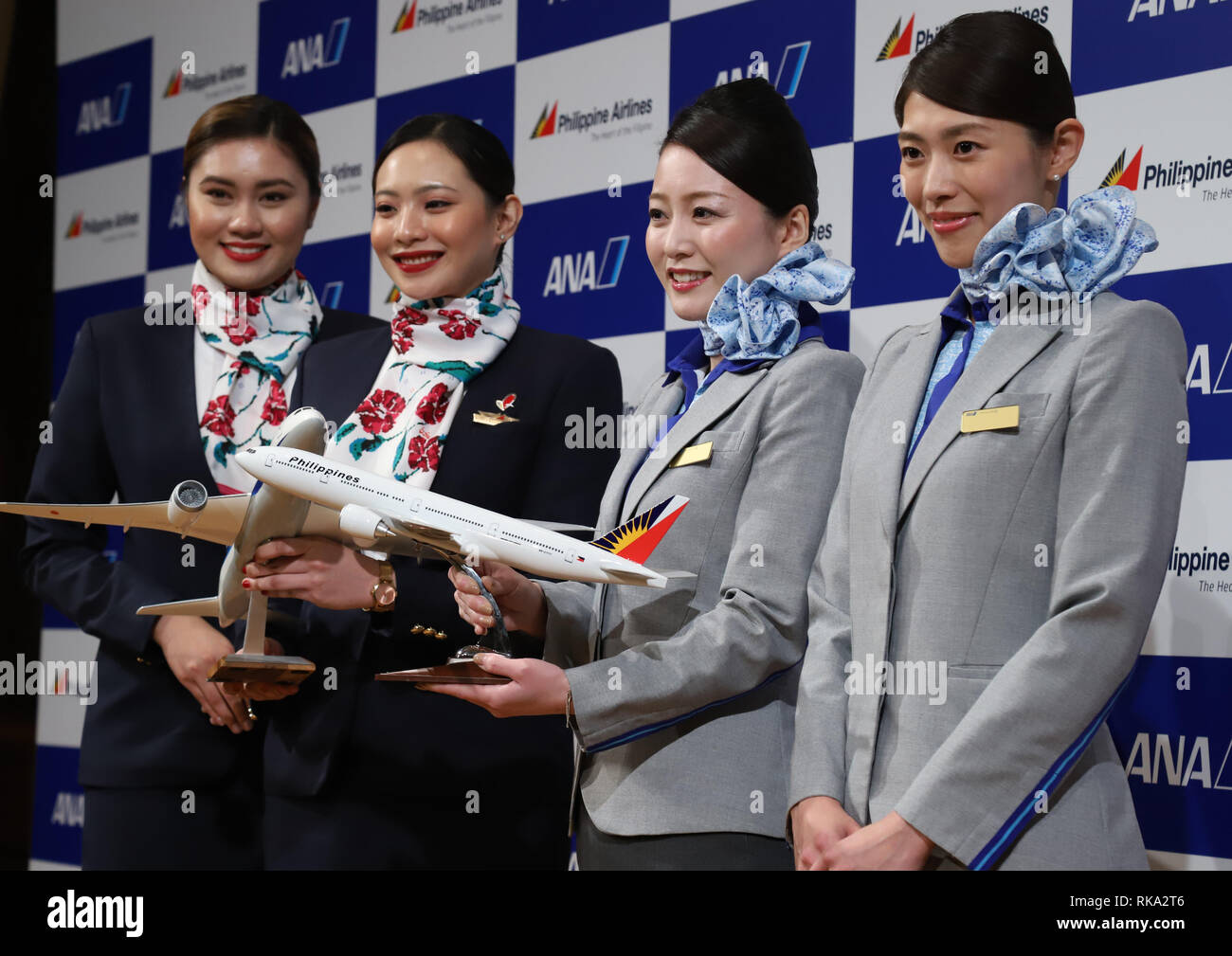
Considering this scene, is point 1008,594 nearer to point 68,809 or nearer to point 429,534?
point 429,534

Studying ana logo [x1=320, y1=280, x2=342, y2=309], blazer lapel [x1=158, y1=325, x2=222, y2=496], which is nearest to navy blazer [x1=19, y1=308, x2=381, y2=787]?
blazer lapel [x1=158, y1=325, x2=222, y2=496]

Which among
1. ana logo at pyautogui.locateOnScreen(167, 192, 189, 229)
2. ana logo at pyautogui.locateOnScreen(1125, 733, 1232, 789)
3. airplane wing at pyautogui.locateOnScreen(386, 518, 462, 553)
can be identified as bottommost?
ana logo at pyautogui.locateOnScreen(1125, 733, 1232, 789)

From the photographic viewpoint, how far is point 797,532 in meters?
2.01

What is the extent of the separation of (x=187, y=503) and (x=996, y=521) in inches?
50.0

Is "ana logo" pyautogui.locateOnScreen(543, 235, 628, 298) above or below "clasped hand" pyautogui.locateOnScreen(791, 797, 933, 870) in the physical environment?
above

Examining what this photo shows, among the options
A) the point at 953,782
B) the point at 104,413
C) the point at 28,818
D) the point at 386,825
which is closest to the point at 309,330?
the point at 104,413

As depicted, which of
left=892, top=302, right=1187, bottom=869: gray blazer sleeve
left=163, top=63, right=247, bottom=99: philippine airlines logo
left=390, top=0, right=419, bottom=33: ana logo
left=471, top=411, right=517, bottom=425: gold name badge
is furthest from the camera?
left=163, top=63, right=247, bottom=99: philippine airlines logo

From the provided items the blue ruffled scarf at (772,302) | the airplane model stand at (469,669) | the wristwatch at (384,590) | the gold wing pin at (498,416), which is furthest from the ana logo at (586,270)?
the airplane model stand at (469,669)

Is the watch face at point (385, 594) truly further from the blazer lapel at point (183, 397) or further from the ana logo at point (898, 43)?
the ana logo at point (898, 43)

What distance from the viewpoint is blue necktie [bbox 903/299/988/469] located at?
6.20 feet

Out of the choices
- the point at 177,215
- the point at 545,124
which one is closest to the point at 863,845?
the point at 545,124

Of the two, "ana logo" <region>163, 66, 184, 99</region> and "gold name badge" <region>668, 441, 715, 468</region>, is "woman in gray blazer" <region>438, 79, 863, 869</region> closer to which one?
"gold name badge" <region>668, 441, 715, 468</region>

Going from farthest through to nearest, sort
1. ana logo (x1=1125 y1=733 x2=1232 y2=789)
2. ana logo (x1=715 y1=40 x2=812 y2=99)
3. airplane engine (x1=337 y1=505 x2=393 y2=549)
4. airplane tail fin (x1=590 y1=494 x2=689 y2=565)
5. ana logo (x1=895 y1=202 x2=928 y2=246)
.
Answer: ana logo (x1=715 y1=40 x2=812 y2=99), ana logo (x1=895 y1=202 x2=928 y2=246), ana logo (x1=1125 y1=733 x2=1232 y2=789), airplane engine (x1=337 y1=505 x2=393 y2=549), airplane tail fin (x1=590 y1=494 x2=689 y2=565)

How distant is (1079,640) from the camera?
1.62 metres
